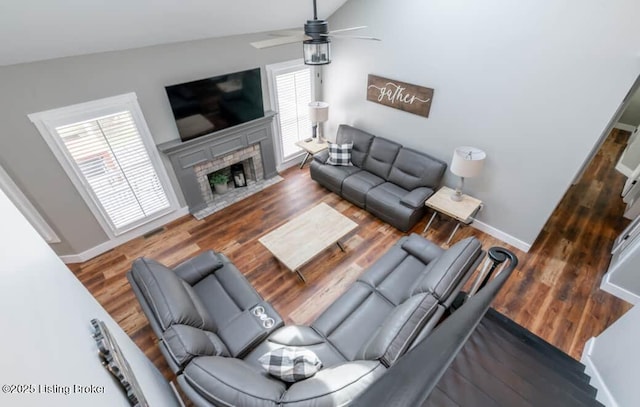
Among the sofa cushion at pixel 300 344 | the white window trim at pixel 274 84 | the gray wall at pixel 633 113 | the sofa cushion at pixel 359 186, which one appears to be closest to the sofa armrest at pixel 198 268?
the sofa cushion at pixel 300 344

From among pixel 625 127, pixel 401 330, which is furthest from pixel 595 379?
pixel 625 127

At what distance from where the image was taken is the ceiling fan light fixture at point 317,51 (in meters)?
2.23

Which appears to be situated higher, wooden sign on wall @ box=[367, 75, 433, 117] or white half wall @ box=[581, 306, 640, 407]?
wooden sign on wall @ box=[367, 75, 433, 117]

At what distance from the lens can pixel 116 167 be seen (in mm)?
3451

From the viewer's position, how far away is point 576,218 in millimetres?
4051

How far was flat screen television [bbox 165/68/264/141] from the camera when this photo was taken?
362 centimetres

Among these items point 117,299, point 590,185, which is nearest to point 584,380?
point 590,185

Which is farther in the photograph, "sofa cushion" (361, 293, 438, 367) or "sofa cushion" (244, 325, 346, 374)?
"sofa cushion" (244, 325, 346, 374)

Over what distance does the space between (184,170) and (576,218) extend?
19.1 ft

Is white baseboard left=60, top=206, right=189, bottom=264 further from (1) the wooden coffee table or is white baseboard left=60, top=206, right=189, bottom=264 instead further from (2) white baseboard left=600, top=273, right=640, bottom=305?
(2) white baseboard left=600, top=273, right=640, bottom=305

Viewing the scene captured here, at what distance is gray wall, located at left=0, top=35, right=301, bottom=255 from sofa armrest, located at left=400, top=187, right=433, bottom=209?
309cm

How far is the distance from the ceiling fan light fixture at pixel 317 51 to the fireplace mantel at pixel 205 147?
7.66ft

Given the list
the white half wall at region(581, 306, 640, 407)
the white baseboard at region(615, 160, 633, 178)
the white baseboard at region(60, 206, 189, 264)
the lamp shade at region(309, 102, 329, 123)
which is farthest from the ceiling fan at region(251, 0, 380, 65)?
the white baseboard at region(615, 160, 633, 178)

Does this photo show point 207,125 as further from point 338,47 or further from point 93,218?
point 338,47
